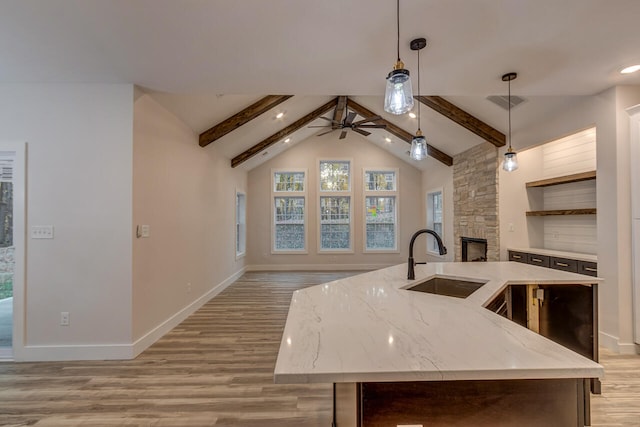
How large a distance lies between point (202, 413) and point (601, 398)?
2879 millimetres

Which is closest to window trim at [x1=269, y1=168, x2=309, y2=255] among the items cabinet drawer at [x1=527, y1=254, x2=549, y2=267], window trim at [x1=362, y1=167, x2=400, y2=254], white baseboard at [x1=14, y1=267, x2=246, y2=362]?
window trim at [x1=362, y1=167, x2=400, y2=254]

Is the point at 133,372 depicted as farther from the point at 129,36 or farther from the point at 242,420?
the point at 129,36

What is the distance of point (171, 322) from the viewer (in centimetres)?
383

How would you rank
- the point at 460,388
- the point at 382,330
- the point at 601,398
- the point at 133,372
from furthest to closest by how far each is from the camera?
the point at 133,372
the point at 601,398
the point at 382,330
the point at 460,388

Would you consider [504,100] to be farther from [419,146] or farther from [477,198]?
[419,146]

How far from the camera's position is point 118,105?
3.05 metres

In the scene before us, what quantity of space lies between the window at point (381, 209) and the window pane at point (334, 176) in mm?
552

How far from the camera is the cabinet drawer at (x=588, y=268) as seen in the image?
3.38 meters

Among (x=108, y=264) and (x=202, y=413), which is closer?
(x=202, y=413)

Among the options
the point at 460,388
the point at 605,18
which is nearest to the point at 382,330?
the point at 460,388

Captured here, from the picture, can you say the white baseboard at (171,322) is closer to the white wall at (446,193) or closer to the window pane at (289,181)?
the window pane at (289,181)

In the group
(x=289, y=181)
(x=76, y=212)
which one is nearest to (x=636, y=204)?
(x=76, y=212)

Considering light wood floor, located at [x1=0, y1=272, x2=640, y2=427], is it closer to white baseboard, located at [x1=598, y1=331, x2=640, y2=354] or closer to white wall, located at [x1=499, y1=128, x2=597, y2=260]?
white baseboard, located at [x1=598, y1=331, x2=640, y2=354]

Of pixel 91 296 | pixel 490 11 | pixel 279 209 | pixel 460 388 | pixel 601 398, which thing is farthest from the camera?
pixel 279 209
